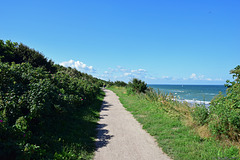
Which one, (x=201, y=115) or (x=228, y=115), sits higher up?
(x=228, y=115)

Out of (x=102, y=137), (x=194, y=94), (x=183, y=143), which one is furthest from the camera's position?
(x=194, y=94)

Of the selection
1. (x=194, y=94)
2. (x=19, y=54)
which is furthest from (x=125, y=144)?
(x=194, y=94)

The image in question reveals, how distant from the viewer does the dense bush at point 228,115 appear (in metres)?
4.60

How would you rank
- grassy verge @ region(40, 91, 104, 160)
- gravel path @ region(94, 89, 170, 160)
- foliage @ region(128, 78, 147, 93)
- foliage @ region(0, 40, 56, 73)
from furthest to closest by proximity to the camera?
foliage @ region(128, 78, 147, 93) < foliage @ region(0, 40, 56, 73) < gravel path @ region(94, 89, 170, 160) < grassy verge @ region(40, 91, 104, 160)

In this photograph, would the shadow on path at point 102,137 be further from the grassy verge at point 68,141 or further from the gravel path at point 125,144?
the grassy verge at point 68,141

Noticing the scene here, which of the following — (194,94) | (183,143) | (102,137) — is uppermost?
(194,94)

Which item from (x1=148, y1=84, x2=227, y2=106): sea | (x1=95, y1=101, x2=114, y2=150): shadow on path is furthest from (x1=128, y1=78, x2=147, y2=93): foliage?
(x1=95, y1=101, x2=114, y2=150): shadow on path

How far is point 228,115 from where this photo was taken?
467 centimetres

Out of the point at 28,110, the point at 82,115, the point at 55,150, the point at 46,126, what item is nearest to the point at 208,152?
the point at 55,150

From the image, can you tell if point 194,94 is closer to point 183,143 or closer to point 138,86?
point 138,86

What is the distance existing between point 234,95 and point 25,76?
7.78 m

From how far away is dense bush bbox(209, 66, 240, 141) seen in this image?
460cm

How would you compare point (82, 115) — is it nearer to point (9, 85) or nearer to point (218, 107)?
point (9, 85)

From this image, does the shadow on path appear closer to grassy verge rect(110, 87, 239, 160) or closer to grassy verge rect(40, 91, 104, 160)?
grassy verge rect(40, 91, 104, 160)
